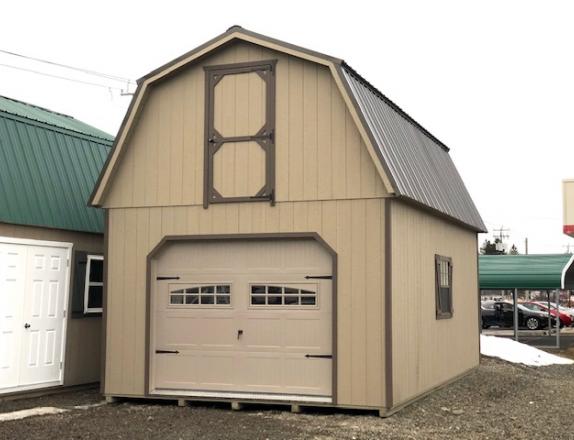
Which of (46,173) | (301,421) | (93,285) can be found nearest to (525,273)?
(93,285)

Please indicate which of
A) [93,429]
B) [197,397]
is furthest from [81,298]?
[93,429]

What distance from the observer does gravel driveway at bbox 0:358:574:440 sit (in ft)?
30.6

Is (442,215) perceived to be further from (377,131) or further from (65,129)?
(65,129)

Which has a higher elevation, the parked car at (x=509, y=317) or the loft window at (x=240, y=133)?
the loft window at (x=240, y=133)

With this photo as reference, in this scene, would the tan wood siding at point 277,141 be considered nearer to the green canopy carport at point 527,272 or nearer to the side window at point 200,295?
the side window at point 200,295

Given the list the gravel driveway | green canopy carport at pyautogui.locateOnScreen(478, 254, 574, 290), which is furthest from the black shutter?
green canopy carport at pyautogui.locateOnScreen(478, 254, 574, 290)

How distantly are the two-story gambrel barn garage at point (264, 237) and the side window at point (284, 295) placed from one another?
2cm

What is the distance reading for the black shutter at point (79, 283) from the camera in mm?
13219

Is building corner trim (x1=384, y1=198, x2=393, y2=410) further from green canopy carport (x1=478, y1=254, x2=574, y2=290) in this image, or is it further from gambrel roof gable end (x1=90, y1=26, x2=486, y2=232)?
green canopy carport (x1=478, y1=254, x2=574, y2=290)

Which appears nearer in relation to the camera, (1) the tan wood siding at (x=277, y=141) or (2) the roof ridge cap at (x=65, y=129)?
(1) the tan wood siding at (x=277, y=141)

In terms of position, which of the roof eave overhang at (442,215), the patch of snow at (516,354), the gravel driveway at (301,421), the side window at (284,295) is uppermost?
the roof eave overhang at (442,215)

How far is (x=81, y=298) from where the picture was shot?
13.4m

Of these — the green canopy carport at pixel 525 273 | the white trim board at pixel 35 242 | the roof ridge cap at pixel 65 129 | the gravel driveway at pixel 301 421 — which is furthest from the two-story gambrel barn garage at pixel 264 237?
the green canopy carport at pixel 525 273

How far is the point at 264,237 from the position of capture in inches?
440
